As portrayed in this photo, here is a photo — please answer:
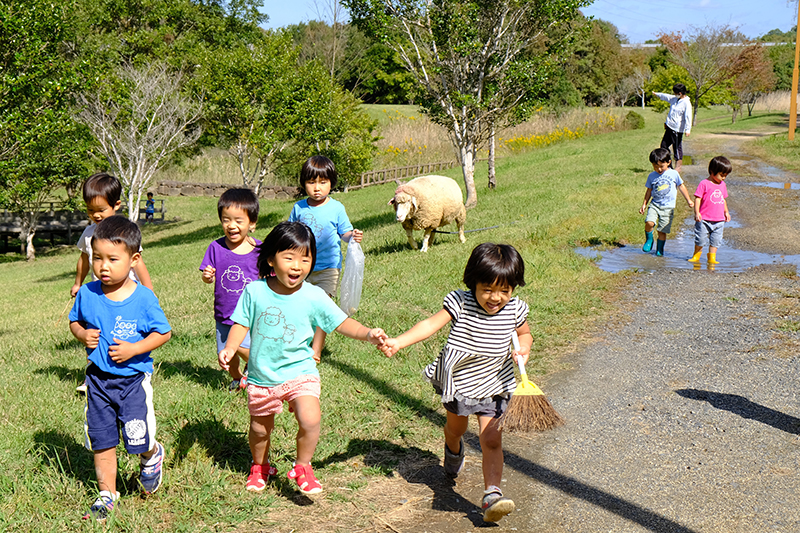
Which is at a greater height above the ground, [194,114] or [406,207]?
[194,114]

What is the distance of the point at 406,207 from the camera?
10.8 meters

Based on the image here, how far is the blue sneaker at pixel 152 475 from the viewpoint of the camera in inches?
144

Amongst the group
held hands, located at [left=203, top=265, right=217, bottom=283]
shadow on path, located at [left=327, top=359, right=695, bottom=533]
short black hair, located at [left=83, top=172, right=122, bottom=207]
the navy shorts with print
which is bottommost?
shadow on path, located at [left=327, top=359, right=695, bottom=533]

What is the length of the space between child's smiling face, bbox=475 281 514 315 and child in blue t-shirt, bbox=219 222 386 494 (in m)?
0.61

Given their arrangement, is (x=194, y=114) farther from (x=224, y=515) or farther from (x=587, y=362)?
(x=224, y=515)

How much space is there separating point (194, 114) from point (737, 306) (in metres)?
20.4

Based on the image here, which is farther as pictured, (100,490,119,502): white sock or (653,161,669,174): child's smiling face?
(653,161,669,174): child's smiling face

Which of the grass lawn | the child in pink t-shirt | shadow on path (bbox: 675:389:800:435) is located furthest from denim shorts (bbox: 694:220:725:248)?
shadow on path (bbox: 675:389:800:435)

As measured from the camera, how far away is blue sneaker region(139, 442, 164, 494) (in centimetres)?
365

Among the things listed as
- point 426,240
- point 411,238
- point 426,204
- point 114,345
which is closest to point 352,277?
point 114,345

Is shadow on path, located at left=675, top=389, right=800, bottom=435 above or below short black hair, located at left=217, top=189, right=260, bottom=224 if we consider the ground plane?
below

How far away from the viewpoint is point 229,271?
482 cm

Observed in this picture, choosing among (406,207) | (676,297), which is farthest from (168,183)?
(676,297)

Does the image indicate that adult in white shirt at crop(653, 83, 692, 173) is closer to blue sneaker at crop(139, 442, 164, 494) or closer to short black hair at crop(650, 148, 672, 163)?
short black hair at crop(650, 148, 672, 163)
